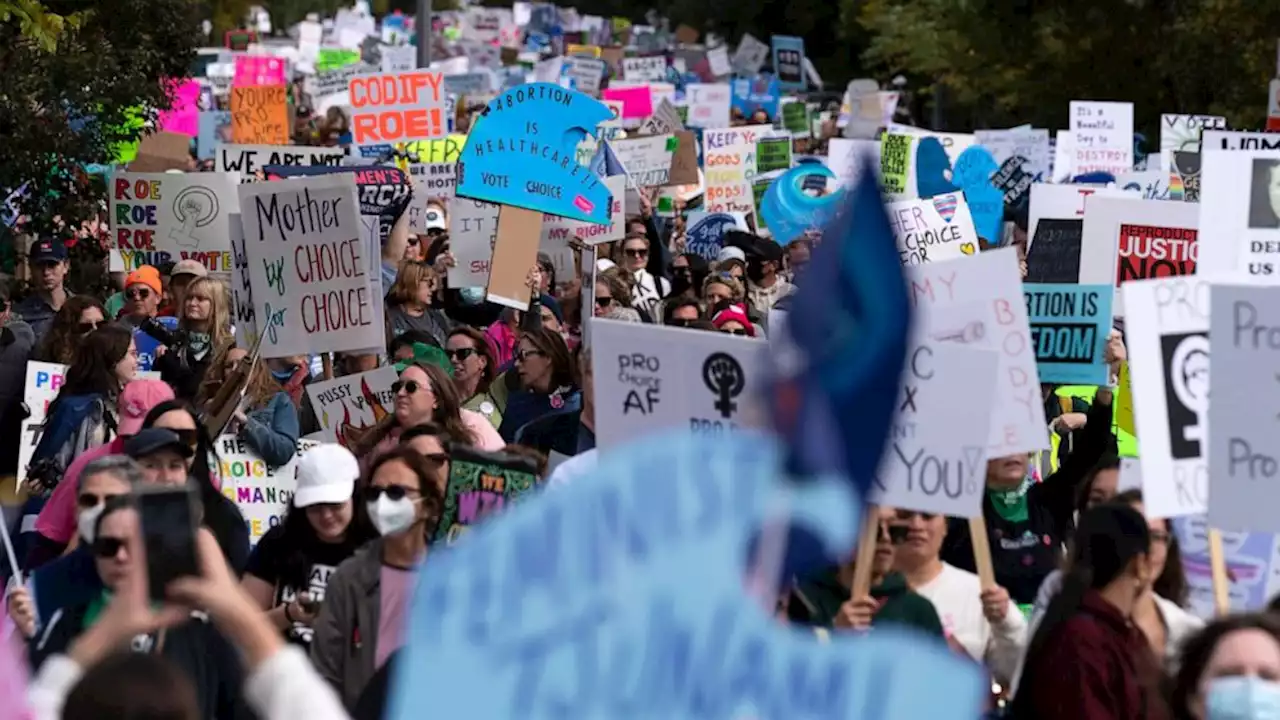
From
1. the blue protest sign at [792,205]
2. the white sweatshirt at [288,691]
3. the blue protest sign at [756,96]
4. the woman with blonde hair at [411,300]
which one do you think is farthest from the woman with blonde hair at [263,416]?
the blue protest sign at [756,96]

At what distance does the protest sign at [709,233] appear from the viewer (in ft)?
63.4

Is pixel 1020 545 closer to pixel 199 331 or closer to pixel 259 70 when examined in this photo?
pixel 199 331

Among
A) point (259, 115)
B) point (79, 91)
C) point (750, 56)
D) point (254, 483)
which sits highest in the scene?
point (750, 56)

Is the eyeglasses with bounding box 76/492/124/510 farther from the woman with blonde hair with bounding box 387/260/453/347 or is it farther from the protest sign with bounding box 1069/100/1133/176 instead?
the protest sign with bounding box 1069/100/1133/176

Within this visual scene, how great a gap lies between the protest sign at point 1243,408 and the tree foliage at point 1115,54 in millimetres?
23193

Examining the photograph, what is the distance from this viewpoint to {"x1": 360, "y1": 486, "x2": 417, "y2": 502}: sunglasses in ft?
22.1

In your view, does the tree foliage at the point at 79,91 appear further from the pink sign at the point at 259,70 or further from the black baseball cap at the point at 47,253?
the pink sign at the point at 259,70

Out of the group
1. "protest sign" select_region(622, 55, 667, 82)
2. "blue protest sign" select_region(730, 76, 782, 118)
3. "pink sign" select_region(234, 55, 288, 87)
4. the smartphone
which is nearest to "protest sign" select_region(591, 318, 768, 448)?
the smartphone

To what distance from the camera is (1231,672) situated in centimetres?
483

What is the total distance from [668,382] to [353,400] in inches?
169

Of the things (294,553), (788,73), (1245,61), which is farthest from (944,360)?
(788,73)

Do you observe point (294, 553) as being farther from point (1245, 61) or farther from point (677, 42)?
point (677, 42)

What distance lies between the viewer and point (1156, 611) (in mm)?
6062

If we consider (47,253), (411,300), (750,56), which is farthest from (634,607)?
(750,56)
